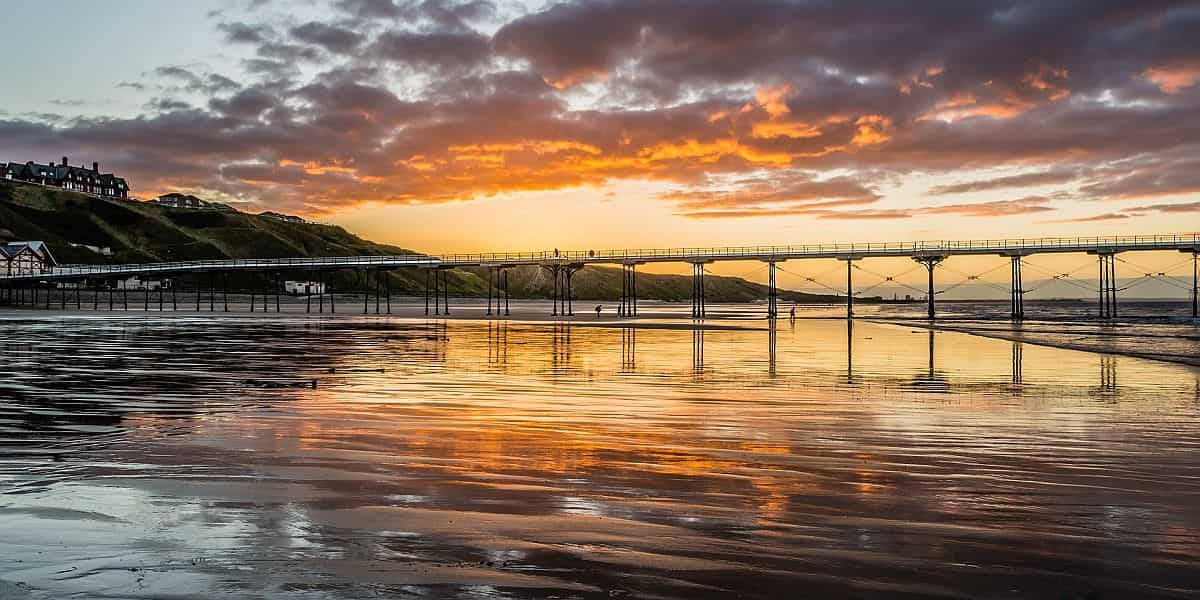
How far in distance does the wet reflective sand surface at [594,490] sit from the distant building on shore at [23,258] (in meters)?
132

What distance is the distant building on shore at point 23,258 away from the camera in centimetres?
12481

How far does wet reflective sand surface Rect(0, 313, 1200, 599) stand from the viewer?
5.35m

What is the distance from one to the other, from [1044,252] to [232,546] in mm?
94121

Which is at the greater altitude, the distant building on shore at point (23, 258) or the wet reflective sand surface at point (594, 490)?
the distant building on shore at point (23, 258)

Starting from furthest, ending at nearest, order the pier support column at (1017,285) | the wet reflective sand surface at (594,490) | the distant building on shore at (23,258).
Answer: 1. the distant building on shore at (23,258)
2. the pier support column at (1017,285)
3. the wet reflective sand surface at (594,490)

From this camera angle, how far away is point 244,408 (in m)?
14.5

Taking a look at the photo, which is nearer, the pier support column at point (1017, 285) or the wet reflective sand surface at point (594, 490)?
the wet reflective sand surface at point (594, 490)

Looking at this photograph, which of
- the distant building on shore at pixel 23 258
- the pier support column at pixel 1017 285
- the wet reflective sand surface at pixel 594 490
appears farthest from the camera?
the distant building on shore at pixel 23 258

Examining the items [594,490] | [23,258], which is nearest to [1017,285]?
[594,490]

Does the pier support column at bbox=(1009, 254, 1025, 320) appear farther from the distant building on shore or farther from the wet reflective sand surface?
the distant building on shore

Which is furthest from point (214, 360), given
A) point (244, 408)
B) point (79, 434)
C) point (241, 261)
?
point (241, 261)

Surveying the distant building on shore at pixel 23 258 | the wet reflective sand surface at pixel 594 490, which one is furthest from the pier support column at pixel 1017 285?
the distant building on shore at pixel 23 258

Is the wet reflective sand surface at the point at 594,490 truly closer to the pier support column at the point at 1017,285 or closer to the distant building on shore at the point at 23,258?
the pier support column at the point at 1017,285

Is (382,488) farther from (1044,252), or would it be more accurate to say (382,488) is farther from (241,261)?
(241,261)
